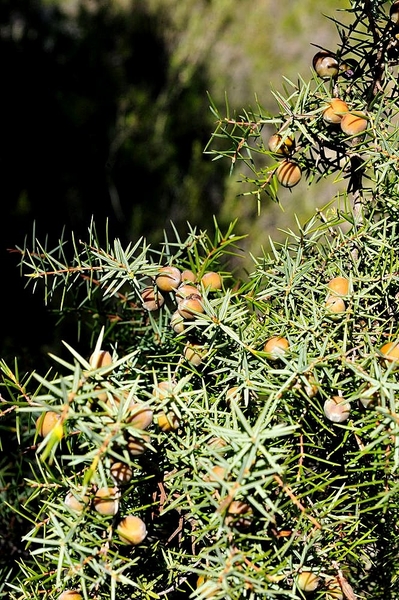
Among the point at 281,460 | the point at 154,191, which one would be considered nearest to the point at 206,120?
the point at 154,191

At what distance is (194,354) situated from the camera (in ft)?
1.10

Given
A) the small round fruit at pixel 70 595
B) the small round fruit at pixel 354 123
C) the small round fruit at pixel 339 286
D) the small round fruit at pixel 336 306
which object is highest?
the small round fruit at pixel 354 123

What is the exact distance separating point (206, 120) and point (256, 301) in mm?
1793

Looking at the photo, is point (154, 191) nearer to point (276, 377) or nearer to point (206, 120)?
point (206, 120)

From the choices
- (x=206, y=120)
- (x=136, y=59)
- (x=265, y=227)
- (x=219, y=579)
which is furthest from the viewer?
(x=136, y=59)

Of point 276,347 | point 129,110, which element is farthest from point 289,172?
point 129,110

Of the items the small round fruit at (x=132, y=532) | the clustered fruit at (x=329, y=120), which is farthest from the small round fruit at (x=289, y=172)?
the small round fruit at (x=132, y=532)

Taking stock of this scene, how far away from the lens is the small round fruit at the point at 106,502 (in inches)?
10.6

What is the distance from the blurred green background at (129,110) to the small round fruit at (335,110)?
816 millimetres

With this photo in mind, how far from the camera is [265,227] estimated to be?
5.97 feet

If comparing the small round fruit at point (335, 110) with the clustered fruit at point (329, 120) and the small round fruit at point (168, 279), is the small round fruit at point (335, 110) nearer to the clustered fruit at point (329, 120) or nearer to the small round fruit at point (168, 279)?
the clustered fruit at point (329, 120)

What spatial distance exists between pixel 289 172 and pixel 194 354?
4.8 inches

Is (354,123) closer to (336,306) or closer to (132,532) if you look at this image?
(336,306)

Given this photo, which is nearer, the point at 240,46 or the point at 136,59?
the point at 136,59
